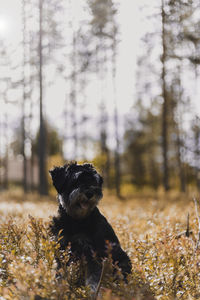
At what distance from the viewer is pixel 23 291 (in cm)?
301

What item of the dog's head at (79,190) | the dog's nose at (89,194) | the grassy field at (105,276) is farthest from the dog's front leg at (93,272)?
the dog's nose at (89,194)

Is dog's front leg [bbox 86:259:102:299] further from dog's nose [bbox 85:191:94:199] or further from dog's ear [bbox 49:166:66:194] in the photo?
dog's ear [bbox 49:166:66:194]

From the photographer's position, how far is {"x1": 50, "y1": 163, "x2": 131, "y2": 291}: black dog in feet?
13.5

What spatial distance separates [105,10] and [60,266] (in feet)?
35.0

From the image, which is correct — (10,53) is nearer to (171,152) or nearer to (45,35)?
(45,35)

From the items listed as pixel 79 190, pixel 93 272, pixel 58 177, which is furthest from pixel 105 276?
pixel 58 177

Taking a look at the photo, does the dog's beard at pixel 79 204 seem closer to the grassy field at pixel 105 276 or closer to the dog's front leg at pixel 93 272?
the grassy field at pixel 105 276

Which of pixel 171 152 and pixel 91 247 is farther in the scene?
pixel 171 152

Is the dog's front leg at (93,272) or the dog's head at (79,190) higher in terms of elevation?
the dog's head at (79,190)

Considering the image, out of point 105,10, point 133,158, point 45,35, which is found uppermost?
point 45,35

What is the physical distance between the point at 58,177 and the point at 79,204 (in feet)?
1.99

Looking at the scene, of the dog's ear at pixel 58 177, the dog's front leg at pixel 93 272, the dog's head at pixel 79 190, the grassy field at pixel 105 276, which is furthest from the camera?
the dog's ear at pixel 58 177

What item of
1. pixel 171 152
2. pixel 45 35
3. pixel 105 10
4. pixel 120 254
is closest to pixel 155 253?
pixel 120 254

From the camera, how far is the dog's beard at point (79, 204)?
13.5 feet
